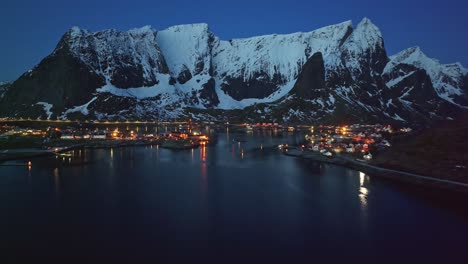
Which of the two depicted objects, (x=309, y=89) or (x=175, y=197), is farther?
(x=309, y=89)

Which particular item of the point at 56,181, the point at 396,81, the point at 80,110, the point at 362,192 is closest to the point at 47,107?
the point at 80,110

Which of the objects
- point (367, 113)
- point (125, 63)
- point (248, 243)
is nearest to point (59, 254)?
point (248, 243)

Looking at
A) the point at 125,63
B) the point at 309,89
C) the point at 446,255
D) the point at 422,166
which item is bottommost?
the point at 446,255

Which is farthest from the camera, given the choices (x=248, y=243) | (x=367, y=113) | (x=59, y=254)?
(x=367, y=113)

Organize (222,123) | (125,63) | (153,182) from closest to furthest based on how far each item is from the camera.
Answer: (153,182) < (222,123) < (125,63)

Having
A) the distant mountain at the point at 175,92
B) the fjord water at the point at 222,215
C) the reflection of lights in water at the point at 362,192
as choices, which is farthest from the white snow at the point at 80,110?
the reflection of lights in water at the point at 362,192

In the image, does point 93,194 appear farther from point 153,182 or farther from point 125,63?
point 125,63

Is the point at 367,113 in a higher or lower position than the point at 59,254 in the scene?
higher

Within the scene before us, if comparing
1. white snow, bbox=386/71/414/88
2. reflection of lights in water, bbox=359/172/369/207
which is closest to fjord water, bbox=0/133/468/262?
reflection of lights in water, bbox=359/172/369/207

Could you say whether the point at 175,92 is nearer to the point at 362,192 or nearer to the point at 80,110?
the point at 80,110
